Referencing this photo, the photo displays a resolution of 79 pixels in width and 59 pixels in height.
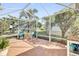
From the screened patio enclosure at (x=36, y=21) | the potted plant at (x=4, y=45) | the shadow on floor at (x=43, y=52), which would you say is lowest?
the shadow on floor at (x=43, y=52)

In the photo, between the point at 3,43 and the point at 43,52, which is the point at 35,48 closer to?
the point at 43,52

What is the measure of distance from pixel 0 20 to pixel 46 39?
792 mm

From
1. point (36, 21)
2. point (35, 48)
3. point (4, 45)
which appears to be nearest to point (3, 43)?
point (4, 45)

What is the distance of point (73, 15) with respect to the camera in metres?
2.37

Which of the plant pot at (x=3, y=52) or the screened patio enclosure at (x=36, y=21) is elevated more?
the screened patio enclosure at (x=36, y=21)

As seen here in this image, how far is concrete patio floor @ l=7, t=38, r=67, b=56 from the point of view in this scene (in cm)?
235

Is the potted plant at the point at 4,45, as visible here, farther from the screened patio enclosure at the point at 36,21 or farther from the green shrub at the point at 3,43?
the screened patio enclosure at the point at 36,21

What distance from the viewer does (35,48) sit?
237cm

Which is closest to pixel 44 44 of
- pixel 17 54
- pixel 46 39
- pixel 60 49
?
pixel 46 39

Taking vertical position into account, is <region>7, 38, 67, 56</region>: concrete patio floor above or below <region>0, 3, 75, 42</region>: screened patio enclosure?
below

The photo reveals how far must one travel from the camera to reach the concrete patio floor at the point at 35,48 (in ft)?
7.70

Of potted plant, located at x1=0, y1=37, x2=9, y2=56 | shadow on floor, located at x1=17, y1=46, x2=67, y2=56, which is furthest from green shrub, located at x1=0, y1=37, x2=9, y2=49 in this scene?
shadow on floor, located at x1=17, y1=46, x2=67, y2=56

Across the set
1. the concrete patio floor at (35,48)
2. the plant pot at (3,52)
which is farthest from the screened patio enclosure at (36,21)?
the plant pot at (3,52)

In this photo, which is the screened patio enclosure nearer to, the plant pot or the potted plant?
the potted plant
